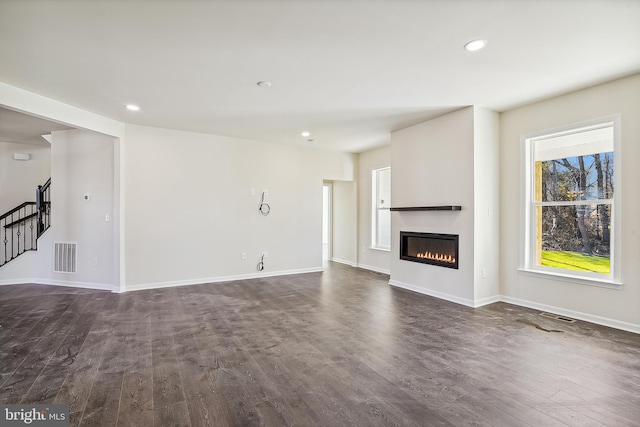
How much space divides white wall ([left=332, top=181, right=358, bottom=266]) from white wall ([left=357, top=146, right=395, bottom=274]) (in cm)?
15

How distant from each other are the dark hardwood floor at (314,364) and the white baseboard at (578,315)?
0.16 m

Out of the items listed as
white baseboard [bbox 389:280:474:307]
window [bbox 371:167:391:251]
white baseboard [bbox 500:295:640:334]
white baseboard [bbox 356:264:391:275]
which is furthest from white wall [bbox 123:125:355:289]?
white baseboard [bbox 500:295:640:334]

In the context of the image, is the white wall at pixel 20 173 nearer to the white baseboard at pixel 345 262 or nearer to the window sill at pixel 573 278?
the white baseboard at pixel 345 262

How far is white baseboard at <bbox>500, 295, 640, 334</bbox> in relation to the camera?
3.31m

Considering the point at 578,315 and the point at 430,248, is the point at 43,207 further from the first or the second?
the point at 578,315

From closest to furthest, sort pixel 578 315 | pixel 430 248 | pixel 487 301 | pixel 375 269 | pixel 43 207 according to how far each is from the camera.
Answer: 1. pixel 578 315
2. pixel 487 301
3. pixel 430 248
4. pixel 43 207
5. pixel 375 269

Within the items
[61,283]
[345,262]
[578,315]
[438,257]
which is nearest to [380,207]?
[345,262]

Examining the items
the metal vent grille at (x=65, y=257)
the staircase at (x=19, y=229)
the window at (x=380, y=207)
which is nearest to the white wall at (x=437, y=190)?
the window at (x=380, y=207)

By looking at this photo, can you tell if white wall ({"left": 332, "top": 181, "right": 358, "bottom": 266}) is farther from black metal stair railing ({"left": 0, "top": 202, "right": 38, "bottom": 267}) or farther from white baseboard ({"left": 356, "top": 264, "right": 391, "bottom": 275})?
black metal stair railing ({"left": 0, "top": 202, "right": 38, "bottom": 267})

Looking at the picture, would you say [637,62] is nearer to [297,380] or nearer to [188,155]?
[297,380]

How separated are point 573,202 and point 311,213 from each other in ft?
14.9

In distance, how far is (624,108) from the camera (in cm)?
335

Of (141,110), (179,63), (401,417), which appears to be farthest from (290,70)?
(401,417)

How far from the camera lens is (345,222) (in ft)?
26.1
